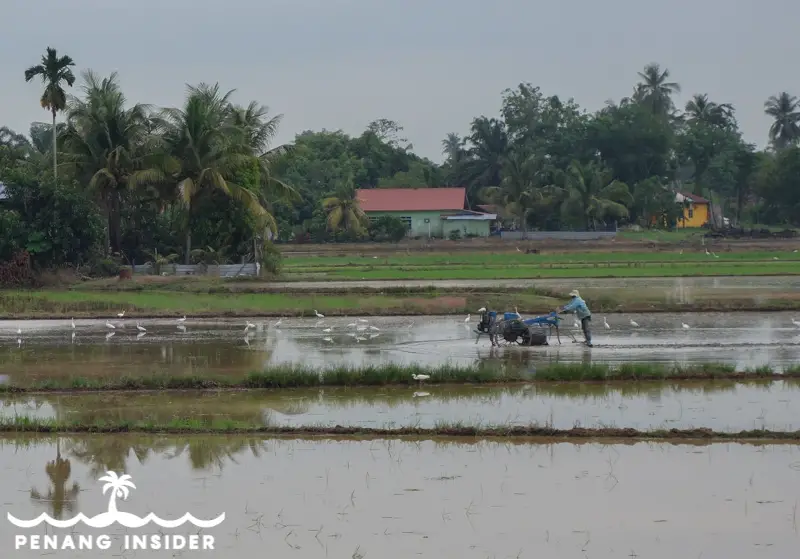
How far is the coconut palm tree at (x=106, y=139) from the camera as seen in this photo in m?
37.7

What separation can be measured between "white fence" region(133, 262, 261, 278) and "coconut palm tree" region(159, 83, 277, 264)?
81 centimetres

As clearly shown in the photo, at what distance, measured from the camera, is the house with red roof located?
66.9 meters

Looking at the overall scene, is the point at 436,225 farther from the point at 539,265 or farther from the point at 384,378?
the point at 384,378

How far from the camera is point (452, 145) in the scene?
118562 millimetres

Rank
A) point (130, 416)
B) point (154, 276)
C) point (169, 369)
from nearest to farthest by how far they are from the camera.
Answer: point (130, 416)
point (169, 369)
point (154, 276)

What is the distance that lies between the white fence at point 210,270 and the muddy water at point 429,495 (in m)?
25.5

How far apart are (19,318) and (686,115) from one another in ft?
246

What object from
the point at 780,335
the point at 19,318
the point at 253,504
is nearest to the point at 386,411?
the point at 253,504

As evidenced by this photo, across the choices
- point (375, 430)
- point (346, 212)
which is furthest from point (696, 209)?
point (375, 430)

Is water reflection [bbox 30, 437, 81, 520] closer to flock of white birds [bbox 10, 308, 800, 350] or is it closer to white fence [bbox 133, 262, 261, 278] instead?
flock of white birds [bbox 10, 308, 800, 350]

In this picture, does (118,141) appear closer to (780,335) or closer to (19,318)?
(19,318)

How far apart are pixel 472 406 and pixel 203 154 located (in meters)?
25.4

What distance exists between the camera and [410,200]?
223 ft

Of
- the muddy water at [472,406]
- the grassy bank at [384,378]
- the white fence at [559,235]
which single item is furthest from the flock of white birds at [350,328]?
the white fence at [559,235]
